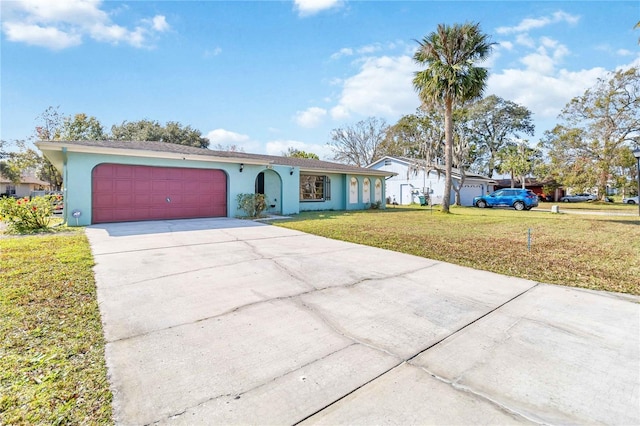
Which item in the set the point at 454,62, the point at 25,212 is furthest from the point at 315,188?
the point at 25,212

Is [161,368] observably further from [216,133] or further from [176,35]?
[216,133]

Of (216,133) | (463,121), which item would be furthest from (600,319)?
(463,121)

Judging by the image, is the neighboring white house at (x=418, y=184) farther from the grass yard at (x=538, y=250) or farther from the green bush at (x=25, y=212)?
the green bush at (x=25, y=212)

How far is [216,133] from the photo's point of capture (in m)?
39.0

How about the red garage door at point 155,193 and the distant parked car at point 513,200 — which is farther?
the distant parked car at point 513,200

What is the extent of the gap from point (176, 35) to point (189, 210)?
669 cm

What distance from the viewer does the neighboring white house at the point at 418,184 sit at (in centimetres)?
2697

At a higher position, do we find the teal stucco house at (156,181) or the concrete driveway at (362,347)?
the teal stucco house at (156,181)

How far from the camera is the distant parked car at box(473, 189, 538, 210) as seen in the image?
71.2ft

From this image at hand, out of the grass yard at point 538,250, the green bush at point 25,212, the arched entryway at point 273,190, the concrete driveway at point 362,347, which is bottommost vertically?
the concrete driveway at point 362,347

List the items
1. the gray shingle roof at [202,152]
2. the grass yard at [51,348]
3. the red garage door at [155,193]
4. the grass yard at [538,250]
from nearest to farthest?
the grass yard at [51,348]
the grass yard at [538,250]
the red garage door at [155,193]
the gray shingle roof at [202,152]

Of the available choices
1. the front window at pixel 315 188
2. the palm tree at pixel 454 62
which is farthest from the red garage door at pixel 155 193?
the palm tree at pixel 454 62

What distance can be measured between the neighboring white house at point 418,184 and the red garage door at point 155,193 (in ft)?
57.4

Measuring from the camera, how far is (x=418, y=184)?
2803 centimetres
